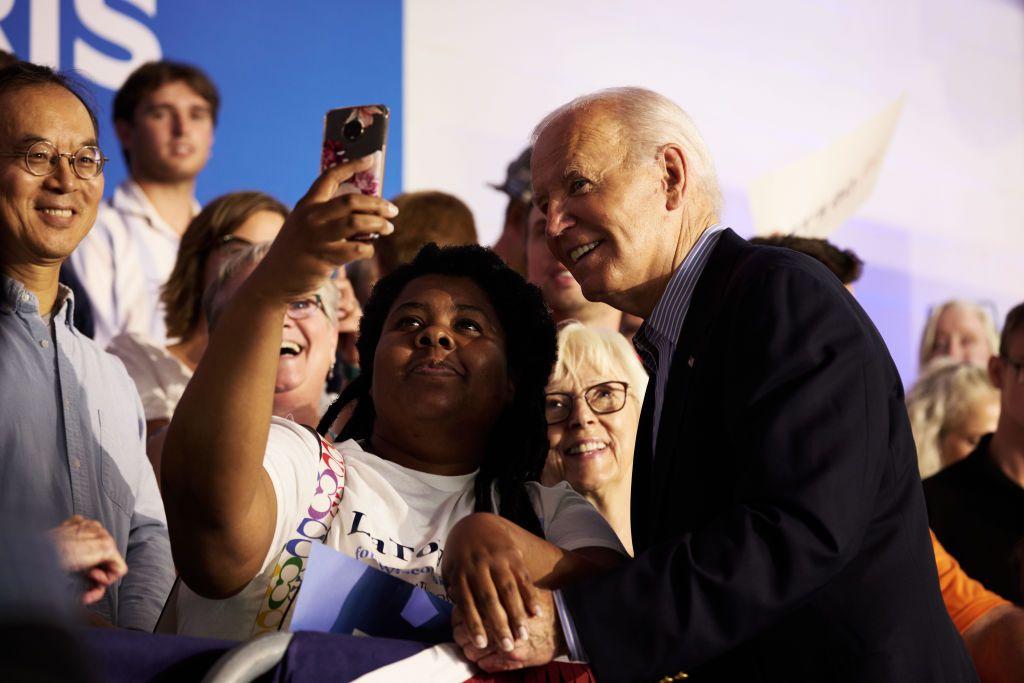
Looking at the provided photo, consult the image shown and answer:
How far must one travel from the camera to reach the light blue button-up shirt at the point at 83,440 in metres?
2.08

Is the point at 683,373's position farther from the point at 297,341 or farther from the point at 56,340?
the point at 297,341

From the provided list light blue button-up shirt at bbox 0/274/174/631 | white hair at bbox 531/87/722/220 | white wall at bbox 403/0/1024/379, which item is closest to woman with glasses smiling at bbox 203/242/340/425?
light blue button-up shirt at bbox 0/274/174/631

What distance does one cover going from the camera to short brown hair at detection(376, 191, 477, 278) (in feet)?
11.1

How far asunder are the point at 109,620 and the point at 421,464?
638 millimetres

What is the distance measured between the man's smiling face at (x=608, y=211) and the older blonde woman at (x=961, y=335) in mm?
3334

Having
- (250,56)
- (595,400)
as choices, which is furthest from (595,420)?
(250,56)

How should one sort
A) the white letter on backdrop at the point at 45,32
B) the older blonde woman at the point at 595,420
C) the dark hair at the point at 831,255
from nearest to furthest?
the older blonde woman at the point at 595,420, the dark hair at the point at 831,255, the white letter on backdrop at the point at 45,32

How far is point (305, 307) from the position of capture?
301cm

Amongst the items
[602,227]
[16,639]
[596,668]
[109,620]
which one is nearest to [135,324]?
[109,620]

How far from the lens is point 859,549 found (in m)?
1.60

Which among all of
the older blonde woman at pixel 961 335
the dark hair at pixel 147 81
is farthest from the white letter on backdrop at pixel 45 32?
the older blonde woman at pixel 961 335

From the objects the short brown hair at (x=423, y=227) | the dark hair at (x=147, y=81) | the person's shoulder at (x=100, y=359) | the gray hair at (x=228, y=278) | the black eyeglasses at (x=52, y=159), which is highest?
the dark hair at (x=147, y=81)

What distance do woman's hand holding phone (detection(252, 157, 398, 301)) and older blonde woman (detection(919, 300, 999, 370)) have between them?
13.0ft

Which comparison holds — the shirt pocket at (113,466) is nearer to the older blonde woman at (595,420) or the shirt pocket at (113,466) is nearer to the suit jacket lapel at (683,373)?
the older blonde woman at (595,420)
